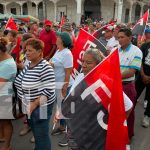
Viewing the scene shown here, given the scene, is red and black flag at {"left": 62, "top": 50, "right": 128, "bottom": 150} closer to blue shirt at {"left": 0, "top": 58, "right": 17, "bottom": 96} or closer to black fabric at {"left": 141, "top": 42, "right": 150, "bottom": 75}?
blue shirt at {"left": 0, "top": 58, "right": 17, "bottom": 96}

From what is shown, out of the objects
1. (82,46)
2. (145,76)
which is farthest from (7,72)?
(145,76)

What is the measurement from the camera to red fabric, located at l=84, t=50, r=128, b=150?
2.23 m

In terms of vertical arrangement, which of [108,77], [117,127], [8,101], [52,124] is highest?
Result: [108,77]

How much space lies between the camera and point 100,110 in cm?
230

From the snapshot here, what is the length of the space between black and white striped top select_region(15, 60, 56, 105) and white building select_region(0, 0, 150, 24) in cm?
3630

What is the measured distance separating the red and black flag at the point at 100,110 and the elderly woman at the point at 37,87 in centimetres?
68

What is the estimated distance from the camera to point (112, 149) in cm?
226

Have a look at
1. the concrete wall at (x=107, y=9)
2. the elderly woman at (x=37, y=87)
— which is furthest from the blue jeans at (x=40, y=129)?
the concrete wall at (x=107, y=9)

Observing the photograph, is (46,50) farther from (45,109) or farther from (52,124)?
(45,109)

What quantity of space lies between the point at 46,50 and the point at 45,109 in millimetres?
3834

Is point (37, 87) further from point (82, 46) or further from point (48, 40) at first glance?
point (48, 40)

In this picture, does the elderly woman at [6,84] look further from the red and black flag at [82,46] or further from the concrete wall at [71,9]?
the concrete wall at [71,9]

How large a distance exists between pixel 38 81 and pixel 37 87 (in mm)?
73

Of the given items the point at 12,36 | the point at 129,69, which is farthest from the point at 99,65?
the point at 12,36
